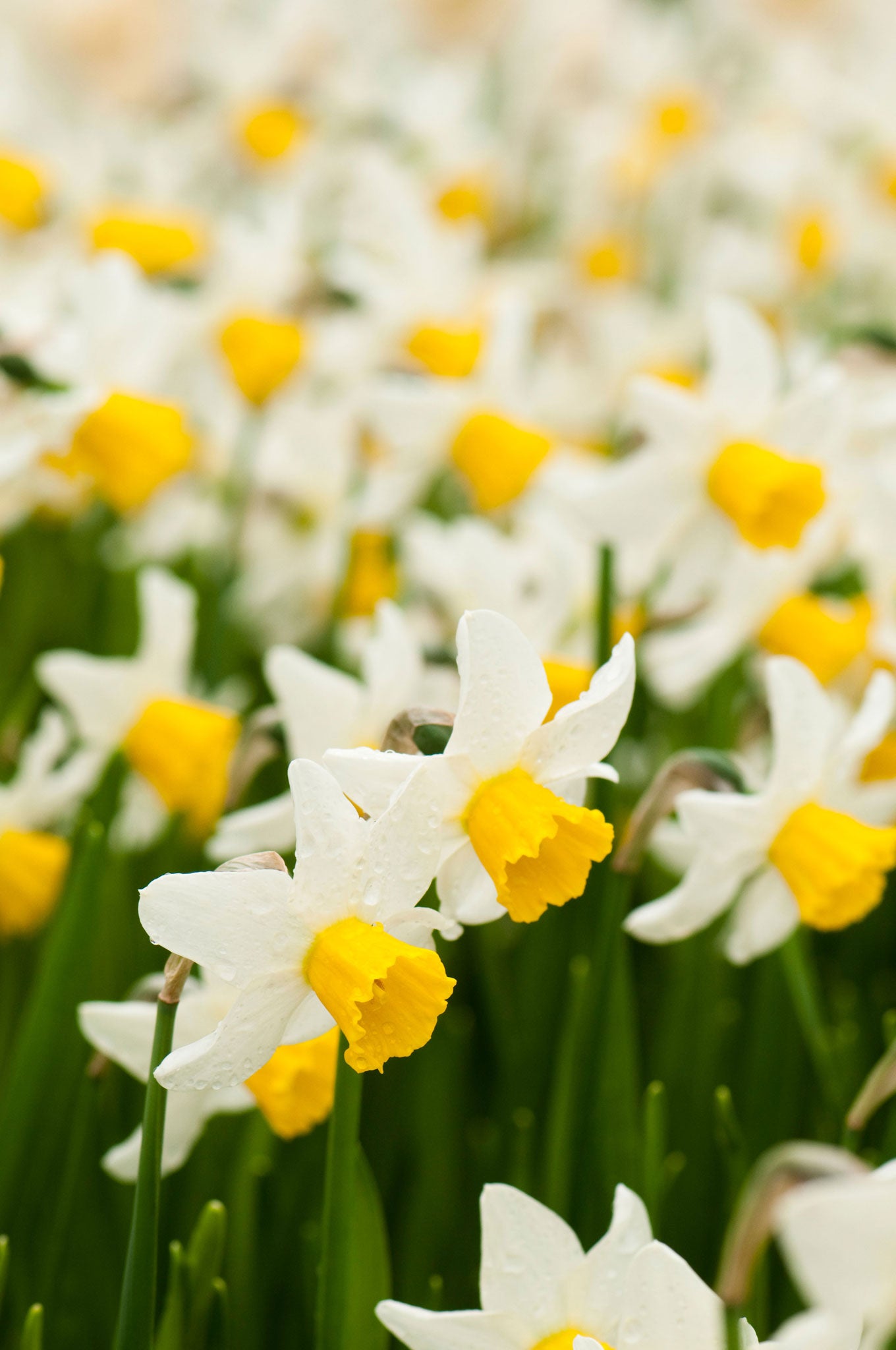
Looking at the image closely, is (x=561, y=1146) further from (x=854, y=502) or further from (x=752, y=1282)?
(x=854, y=502)

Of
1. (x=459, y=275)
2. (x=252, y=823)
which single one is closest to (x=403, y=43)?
(x=459, y=275)

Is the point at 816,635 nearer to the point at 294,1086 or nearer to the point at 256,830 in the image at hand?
the point at 256,830

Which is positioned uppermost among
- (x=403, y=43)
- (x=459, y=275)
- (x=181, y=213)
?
(x=403, y=43)

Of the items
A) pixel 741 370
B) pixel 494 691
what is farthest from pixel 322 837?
pixel 741 370

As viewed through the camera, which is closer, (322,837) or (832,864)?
(322,837)

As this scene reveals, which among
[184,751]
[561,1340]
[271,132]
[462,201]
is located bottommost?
[561,1340]

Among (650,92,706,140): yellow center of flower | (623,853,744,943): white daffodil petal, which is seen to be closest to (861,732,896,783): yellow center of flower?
(623,853,744,943): white daffodil petal
